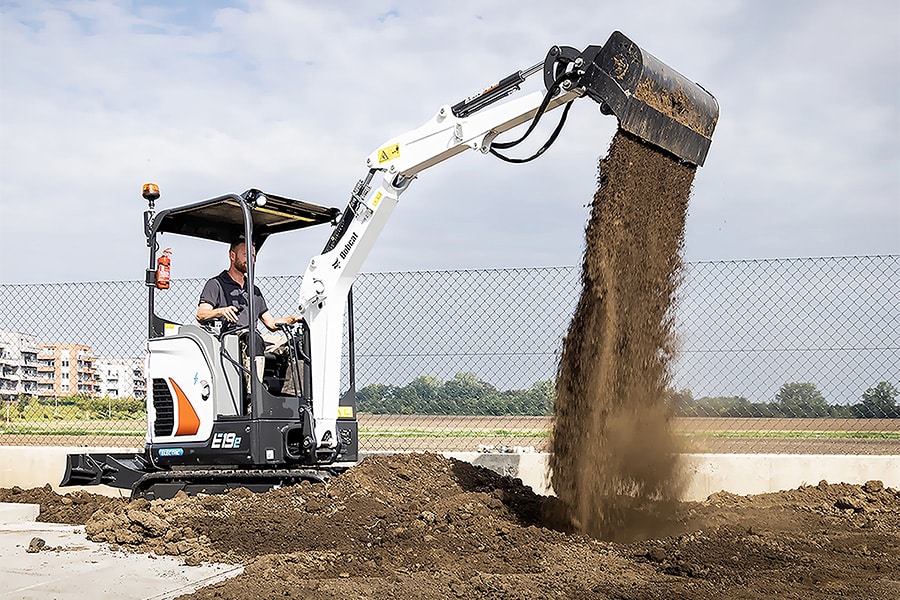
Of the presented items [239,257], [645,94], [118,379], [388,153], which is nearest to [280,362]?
[239,257]

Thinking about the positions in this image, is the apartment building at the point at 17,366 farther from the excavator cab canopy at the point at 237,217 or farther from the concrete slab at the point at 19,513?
the excavator cab canopy at the point at 237,217

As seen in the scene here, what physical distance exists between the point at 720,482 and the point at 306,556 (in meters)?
3.94

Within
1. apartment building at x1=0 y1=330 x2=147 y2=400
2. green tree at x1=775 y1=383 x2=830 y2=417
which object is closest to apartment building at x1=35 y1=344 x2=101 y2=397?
apartment building at x1=0 y1=330 x2=147 y2=400

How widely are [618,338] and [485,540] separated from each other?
1.50 meters

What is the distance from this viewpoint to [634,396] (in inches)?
227

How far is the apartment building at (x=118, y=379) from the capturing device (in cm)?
1020

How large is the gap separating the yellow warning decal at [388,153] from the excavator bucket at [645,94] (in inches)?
57.4

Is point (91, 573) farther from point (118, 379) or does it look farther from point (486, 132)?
point (118, 379)

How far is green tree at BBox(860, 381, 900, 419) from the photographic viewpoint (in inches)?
294

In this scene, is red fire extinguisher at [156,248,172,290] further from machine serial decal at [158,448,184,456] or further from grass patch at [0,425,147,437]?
grass patch at [0,425,147,437]

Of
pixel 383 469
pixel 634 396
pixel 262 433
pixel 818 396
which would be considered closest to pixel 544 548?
pixel 634 396

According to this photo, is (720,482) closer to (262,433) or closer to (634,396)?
(634,396)

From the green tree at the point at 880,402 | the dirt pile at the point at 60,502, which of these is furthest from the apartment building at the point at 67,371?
the green tree at the point at 880,402

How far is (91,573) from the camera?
16.2 ft
